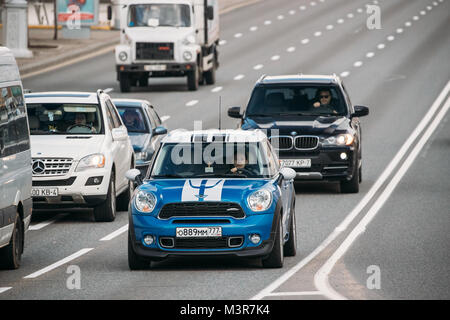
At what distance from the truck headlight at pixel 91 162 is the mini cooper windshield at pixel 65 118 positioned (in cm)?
69

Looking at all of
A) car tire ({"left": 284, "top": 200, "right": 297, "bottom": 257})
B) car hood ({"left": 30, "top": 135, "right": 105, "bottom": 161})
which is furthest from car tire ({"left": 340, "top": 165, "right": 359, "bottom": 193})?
car tire ({"left": 284, "top": 200, "right": 297, "bottom": 257})

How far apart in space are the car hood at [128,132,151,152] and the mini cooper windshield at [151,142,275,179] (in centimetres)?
787

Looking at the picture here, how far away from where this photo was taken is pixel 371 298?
41.7 feet

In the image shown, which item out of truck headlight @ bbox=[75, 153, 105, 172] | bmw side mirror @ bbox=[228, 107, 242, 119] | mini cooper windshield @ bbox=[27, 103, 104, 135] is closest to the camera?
truck headlight @ bbox=[75, 153, 105, 172]

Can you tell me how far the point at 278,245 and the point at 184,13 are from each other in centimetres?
2733

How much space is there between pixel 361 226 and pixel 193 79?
24.5 meters

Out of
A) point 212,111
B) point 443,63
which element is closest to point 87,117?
point 212,111

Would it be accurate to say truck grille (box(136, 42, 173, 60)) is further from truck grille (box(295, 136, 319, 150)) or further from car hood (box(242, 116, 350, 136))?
truck grille (box(295, 136, 319, 150))

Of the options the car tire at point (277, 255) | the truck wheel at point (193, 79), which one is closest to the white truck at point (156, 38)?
the truck wheel at point (193, 79)

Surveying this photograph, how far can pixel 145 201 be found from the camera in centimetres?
1482

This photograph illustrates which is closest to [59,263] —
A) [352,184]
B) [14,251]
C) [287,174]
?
[14,251]

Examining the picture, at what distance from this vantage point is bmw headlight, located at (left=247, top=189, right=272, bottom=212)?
48.5 feet

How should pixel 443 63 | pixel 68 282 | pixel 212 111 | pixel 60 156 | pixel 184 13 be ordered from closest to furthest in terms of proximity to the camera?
pixel 68 282, pixel 60 156, pixel 212 111, pixel 184 13, pixel 443 63
